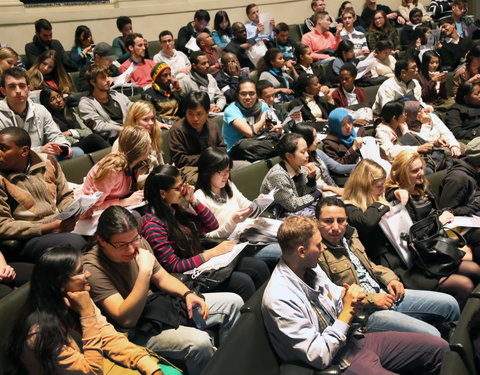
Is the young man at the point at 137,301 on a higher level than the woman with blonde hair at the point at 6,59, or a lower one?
lower

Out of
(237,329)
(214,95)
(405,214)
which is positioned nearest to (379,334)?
(237,329)

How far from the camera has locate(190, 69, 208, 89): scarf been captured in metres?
5.99

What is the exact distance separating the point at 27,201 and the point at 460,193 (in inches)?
105

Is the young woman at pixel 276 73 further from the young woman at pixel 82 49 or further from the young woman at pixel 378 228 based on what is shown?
the young woman at pixel 378 228

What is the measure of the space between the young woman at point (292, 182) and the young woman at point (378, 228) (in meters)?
0.29

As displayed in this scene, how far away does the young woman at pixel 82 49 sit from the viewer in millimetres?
6637

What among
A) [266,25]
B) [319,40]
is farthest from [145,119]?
[319,40]

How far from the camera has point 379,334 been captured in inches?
104

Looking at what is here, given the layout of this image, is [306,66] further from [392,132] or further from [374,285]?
[374,285]

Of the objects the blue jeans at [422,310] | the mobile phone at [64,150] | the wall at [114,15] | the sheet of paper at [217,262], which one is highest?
the wall at [114,15]

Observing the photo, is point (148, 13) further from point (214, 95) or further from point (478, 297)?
point (478, 297)

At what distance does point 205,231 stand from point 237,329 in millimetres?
1204

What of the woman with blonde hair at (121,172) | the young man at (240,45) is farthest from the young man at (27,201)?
the young man at (240,45)

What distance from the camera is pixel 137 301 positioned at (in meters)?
2.35
